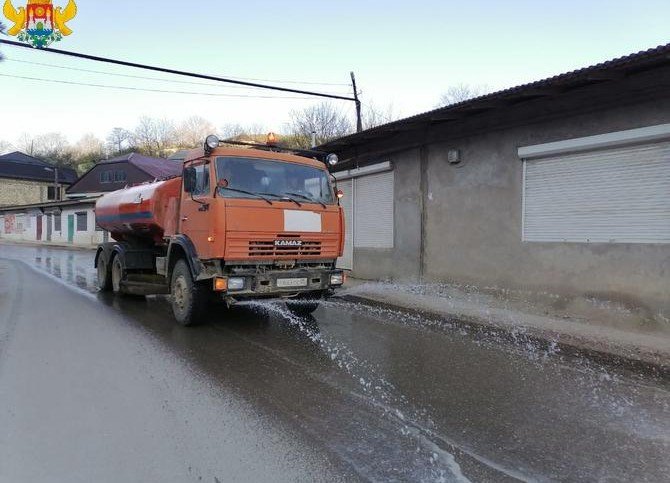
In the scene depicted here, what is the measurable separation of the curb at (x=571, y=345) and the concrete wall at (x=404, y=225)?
10.0 ft

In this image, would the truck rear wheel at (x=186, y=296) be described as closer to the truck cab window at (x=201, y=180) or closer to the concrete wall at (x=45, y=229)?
the truck cab window at (x=201, y=180)

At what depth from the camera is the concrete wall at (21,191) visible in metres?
62.1

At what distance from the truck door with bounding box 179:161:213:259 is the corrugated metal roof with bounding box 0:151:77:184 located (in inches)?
2549

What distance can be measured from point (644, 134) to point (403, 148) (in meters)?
5.71

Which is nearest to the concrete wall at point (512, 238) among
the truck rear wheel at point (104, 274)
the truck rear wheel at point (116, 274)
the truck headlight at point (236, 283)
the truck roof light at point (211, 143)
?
the truck headlight at point (236, 283)

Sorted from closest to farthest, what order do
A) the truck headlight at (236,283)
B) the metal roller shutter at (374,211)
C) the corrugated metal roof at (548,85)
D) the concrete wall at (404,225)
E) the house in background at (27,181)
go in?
1. the corrugated metal roof at (548,85)
2. the truck headlight at (236,283)
3. the concrete wall at (404,225)
4. the metal roller shutter at (374,211)
5. the house in background at (27,181)

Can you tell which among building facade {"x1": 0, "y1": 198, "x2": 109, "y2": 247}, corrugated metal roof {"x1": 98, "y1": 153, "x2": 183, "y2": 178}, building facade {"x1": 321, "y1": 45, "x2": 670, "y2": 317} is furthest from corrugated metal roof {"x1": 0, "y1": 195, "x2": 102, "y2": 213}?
building facade {"x1": 321, "y1": 45, "x2": 670, "y2": 317}

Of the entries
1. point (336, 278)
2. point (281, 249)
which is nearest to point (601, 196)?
point (336, 278)

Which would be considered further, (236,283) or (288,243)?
(288,243)

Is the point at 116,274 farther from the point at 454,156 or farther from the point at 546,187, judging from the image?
the point at 546,187

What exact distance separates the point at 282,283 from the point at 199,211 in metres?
1.62


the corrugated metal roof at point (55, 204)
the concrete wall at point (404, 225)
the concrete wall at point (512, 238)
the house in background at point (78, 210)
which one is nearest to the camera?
the concrete wall at point (512, 238)

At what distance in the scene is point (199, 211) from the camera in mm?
7426

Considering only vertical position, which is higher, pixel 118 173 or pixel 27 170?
pixel 27 170
